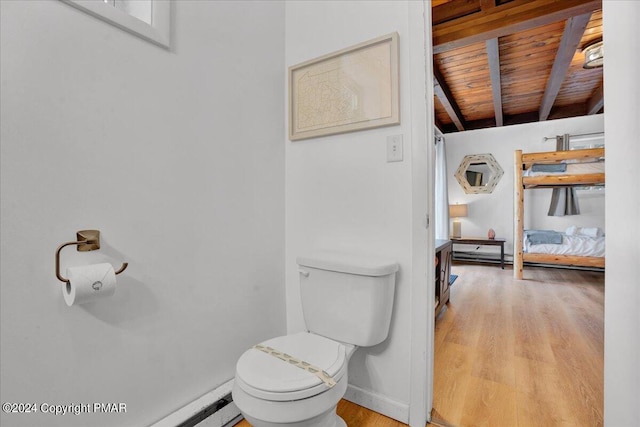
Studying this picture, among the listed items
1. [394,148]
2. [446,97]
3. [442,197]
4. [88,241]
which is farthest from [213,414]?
[442,197]

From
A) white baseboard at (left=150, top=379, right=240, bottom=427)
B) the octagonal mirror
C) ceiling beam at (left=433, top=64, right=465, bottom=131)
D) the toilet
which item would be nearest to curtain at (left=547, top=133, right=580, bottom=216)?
the octagonal mirror

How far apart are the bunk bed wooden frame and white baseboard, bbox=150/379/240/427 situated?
4116 mm

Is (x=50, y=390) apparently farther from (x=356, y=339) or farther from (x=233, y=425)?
(x=356, y=339)

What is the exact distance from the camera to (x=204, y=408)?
1.20m

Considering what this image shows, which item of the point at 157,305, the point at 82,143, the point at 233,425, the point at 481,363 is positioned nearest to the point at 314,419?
the point at 233,425

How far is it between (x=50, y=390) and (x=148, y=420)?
1.14 feet

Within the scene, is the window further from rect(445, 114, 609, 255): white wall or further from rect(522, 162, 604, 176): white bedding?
rect(445, 114, 609, 255): white wall

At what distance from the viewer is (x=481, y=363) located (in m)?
1.86

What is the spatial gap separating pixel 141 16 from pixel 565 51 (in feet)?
11.2

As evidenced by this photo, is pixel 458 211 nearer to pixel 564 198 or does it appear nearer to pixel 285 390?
pixel 564 198

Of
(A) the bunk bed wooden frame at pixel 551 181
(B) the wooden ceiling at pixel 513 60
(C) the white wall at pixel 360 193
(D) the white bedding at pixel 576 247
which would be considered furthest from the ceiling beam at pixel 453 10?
(D) the white bedding at pixel 576 247

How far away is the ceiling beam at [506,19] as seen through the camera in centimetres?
195

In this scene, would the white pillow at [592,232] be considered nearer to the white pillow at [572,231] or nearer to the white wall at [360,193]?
the white pillow at [572,231]

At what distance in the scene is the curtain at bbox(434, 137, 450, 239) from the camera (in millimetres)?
5137
